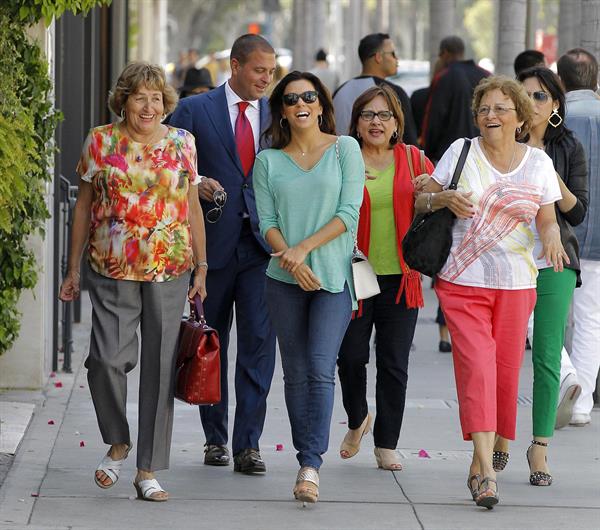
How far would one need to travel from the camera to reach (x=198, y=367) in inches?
261

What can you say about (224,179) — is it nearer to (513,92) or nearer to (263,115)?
(263,115)

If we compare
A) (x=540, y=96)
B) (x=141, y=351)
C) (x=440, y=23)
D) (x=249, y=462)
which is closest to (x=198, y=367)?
(x=141, y=351)

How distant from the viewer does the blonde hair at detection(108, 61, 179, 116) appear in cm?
656

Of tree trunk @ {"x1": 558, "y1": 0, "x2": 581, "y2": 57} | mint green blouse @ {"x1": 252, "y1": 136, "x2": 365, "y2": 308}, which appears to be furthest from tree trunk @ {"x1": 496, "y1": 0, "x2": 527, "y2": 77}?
mint green blouse @ {"x1": 252, "y1": 136, "x2": 365, "y2": 308}

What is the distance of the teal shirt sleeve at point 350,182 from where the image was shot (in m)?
6.61

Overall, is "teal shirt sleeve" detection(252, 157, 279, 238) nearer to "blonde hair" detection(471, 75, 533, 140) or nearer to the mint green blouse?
the mint green blouse

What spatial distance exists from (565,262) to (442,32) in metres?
13.3

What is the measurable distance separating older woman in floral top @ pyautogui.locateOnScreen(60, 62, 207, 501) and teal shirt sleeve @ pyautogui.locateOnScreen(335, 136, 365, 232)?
0.64 meters

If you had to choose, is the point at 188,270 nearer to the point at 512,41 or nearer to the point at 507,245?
the point at 507,245

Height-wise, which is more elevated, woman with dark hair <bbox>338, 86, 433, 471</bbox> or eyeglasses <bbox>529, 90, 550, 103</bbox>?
eyeglasses <bbox>529, 90, 550, 103</bbox>

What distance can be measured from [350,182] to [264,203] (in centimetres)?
38

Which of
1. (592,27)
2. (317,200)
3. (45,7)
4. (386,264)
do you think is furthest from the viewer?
(592,27)

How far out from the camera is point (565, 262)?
283 inches

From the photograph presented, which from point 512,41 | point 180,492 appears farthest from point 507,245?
point 512,41
